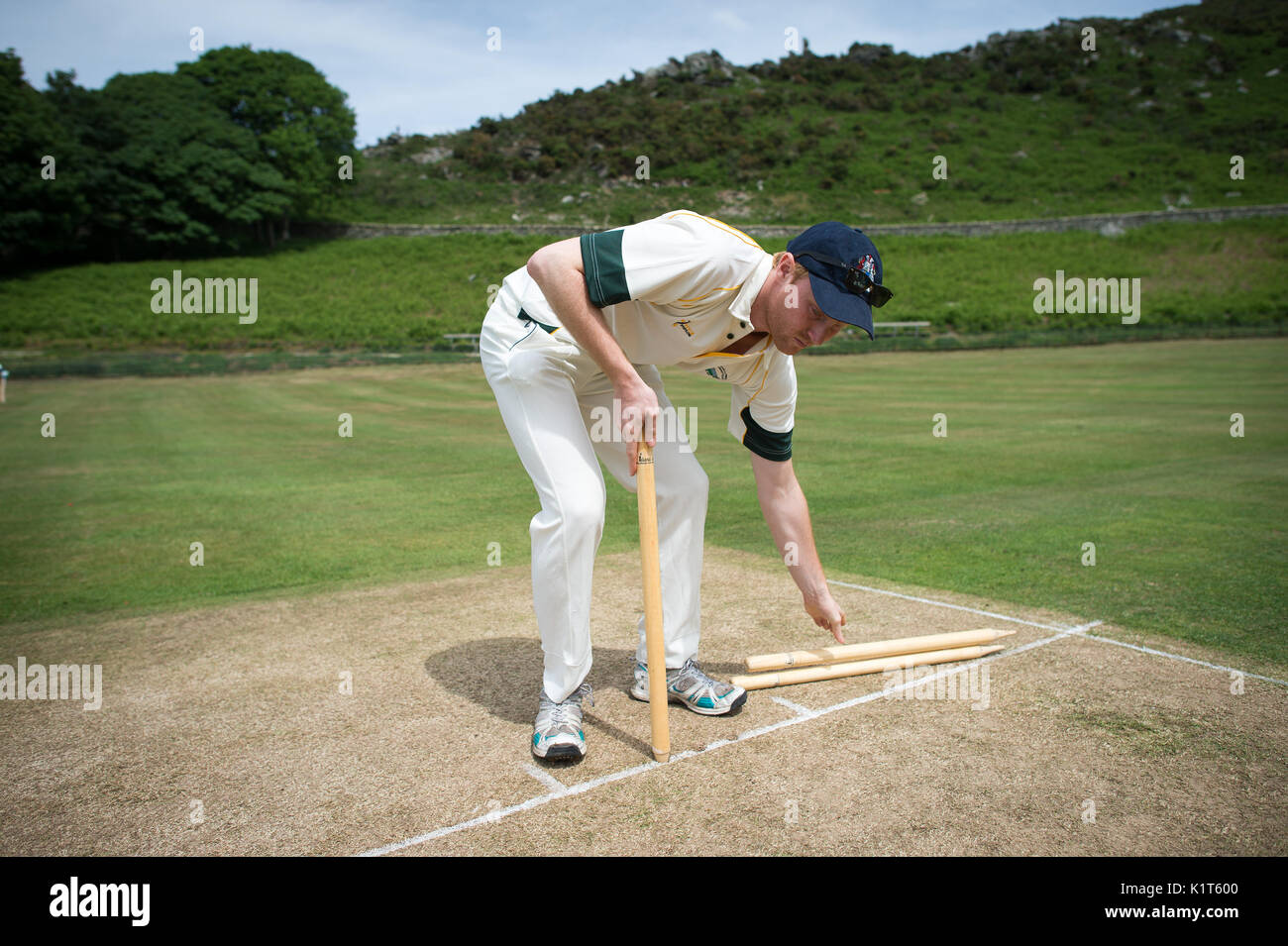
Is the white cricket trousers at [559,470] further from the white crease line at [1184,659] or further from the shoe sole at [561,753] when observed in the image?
the white crease line at [1184,659]

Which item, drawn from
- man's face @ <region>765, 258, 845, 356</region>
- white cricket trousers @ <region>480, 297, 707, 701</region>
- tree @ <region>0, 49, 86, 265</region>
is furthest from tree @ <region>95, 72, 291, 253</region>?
man's face @ <region>765, 258, 845, 356</region>

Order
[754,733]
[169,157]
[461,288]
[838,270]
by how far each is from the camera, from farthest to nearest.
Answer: [169,157]
[461,288]
[754,733]
[838,270]

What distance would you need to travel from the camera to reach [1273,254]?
4588cm

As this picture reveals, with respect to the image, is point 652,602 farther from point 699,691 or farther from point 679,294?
point 679,294

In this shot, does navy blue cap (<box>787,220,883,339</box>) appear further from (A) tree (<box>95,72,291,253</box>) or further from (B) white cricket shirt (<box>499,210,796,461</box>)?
(A) tree (<box>95,72,291,253</box>)

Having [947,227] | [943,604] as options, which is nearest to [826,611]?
[943,604]

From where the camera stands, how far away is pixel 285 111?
214 ft

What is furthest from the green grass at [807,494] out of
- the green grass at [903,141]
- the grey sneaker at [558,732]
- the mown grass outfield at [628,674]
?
the green grass at [903,141]

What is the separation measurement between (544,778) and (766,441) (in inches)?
76.4

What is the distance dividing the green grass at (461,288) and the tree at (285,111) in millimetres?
7139

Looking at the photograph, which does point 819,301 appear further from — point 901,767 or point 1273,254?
point 1273,254

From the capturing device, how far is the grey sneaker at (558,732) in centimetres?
376
